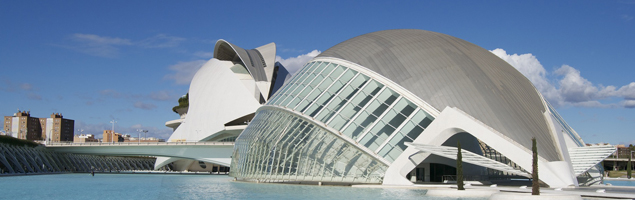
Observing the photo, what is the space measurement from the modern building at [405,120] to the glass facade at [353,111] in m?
0.06

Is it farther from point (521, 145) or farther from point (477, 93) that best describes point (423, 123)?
point (521, 145)

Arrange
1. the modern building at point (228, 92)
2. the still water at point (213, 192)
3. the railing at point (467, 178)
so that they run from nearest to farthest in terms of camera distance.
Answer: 1. the still water at point (213, 192)
2. the railing at point (467, 178)
3. the modern building at point (228, 92)

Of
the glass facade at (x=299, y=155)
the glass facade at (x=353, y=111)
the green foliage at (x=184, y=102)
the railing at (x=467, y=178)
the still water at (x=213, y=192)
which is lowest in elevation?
the still water at (x=213, y=192)

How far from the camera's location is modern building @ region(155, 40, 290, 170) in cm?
7369

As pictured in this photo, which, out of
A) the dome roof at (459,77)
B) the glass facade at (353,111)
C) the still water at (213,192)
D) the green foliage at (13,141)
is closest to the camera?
the still water at (213,192)

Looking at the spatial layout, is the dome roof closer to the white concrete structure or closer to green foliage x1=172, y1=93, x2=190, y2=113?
the white concrete structure

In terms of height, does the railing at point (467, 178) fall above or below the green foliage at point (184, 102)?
below

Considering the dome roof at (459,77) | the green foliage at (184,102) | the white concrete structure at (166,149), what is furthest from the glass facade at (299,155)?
the green foliage at (184,102)

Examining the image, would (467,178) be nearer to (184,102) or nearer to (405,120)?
(405,120)

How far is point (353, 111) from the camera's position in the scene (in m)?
34.1

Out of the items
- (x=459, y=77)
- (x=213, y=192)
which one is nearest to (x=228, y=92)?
(x=459, y=77)

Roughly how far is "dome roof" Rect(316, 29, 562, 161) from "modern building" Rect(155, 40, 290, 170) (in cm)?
3393

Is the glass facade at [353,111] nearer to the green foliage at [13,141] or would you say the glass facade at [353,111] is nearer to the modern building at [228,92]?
the modern building at [228,92]

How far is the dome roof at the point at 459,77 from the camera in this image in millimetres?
31016
